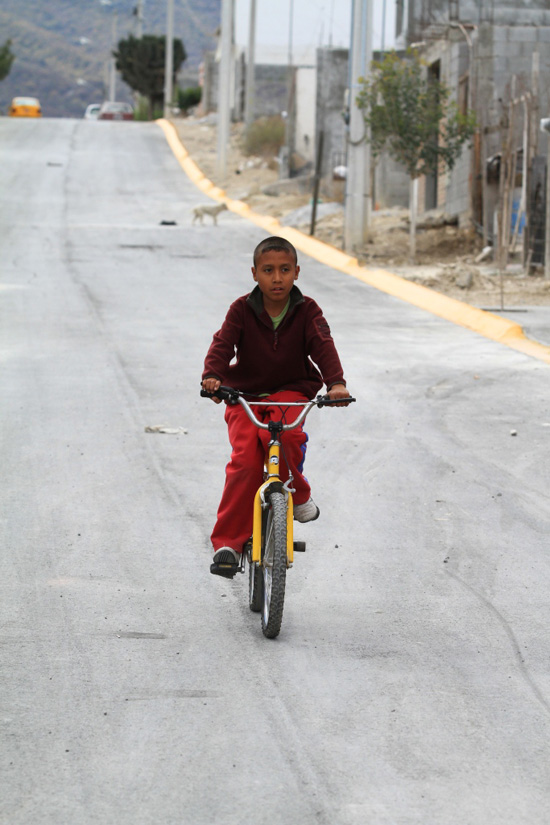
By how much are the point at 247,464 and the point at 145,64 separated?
2757 inches

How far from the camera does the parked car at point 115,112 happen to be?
7012cm

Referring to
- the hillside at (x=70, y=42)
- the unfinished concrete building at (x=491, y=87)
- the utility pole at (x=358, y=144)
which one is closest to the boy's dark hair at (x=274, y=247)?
the unfinished concrete building at (x=491, y=87)

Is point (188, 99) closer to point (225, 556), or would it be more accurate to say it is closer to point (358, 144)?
point (358, 144)

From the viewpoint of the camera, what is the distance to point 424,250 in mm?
24969

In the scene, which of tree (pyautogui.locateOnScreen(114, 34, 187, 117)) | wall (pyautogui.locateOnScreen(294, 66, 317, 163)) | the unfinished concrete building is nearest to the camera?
the unfinished concrete building

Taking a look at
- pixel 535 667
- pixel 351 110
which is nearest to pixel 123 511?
pixel 535 667

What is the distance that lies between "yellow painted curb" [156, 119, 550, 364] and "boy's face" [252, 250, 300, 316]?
8051 millimetres

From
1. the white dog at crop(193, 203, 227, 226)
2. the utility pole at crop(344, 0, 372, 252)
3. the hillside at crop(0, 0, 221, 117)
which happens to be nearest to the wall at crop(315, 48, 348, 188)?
the white dog at crop(193, 203, 227, 226)

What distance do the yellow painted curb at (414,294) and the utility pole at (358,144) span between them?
28.0 inches

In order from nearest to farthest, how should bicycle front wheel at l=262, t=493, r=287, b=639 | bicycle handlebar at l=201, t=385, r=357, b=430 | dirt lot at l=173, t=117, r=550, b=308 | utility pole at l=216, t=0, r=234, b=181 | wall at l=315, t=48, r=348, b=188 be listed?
1. bicycle front wheel at l=262, t=493, r=287, b=639
2. bicycle handlebar at l=201, t=385, r=357, b=430
3. dirt lot at l=173, t=117, r=550, b=308
4. utility pole at l=216, t=0, r=234, b=181
5. wall at l=315, t=48, r=348, b=188

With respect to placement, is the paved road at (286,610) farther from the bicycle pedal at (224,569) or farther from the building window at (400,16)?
the building window at (400,16)

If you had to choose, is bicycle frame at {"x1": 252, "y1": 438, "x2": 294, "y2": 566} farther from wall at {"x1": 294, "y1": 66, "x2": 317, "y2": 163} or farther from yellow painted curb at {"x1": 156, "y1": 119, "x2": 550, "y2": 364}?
wall at {"x1": 294, "y1": 66, "x2": 317, "y2": 163}

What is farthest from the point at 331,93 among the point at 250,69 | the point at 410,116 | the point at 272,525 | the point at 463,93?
the point at 272,525

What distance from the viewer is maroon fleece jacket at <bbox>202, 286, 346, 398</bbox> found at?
546cm
